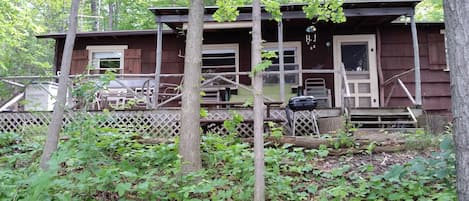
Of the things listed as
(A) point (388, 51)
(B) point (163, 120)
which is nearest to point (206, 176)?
(B) point (163, 120)

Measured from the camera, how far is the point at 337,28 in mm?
9266

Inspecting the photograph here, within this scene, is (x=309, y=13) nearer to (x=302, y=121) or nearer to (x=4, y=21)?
(x=302, y=121)

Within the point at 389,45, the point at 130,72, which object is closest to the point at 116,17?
the point at 130,72

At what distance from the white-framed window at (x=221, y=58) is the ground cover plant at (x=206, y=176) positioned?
214 inches

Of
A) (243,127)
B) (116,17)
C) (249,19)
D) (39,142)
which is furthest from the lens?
(116,17)

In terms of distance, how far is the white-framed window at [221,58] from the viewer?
31.2ft

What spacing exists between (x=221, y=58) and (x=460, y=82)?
760 cm

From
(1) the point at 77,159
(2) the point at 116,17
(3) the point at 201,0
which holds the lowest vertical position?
(1) the point at 77,159

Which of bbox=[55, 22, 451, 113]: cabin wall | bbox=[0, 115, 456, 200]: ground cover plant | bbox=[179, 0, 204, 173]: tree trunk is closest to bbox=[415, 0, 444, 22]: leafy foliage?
bbox=[55, 22, 451, 113]: cabin wall

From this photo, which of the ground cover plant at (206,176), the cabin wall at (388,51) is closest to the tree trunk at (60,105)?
the ground cover plant at (206,176)

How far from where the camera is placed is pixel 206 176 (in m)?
3.49

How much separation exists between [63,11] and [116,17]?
3.47 meters

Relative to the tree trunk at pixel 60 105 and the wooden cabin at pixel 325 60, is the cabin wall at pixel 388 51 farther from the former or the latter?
the tree trunk at pixel 60 105

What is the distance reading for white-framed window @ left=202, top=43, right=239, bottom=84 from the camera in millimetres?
9516
